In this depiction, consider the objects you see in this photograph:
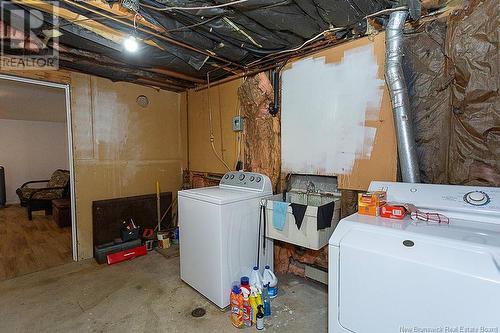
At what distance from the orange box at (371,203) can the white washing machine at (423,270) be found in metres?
0.08

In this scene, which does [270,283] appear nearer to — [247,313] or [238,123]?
[247,313]

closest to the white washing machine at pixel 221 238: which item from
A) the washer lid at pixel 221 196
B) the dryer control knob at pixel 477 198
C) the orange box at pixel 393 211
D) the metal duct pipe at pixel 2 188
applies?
the washer lid at pixel 221 196

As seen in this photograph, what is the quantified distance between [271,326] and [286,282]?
0.67m

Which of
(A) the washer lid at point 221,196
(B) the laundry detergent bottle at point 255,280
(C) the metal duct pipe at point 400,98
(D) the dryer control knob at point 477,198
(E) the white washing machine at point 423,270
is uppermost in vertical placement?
(C) the metal duct pipe at point 400,98

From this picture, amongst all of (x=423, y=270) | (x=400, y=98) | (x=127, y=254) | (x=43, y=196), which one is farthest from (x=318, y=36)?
(x=43, y=196)

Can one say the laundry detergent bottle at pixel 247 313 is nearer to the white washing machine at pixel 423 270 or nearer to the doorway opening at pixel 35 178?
the white washing machine at pixel 423 270

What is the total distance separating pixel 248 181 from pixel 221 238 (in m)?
0.71

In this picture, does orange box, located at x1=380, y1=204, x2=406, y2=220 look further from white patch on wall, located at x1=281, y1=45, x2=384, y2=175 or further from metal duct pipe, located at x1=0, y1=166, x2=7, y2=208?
metal duct pipe, located at x1=0, y1=166, x2=7, y2=208

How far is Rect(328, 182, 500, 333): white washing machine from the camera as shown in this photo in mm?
985

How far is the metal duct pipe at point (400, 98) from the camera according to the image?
1.71 meters

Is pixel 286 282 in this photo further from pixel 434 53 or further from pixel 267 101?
pixel 434 53

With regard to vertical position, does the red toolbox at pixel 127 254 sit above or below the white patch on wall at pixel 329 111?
below

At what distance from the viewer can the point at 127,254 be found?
299 cm

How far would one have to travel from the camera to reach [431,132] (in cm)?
177
